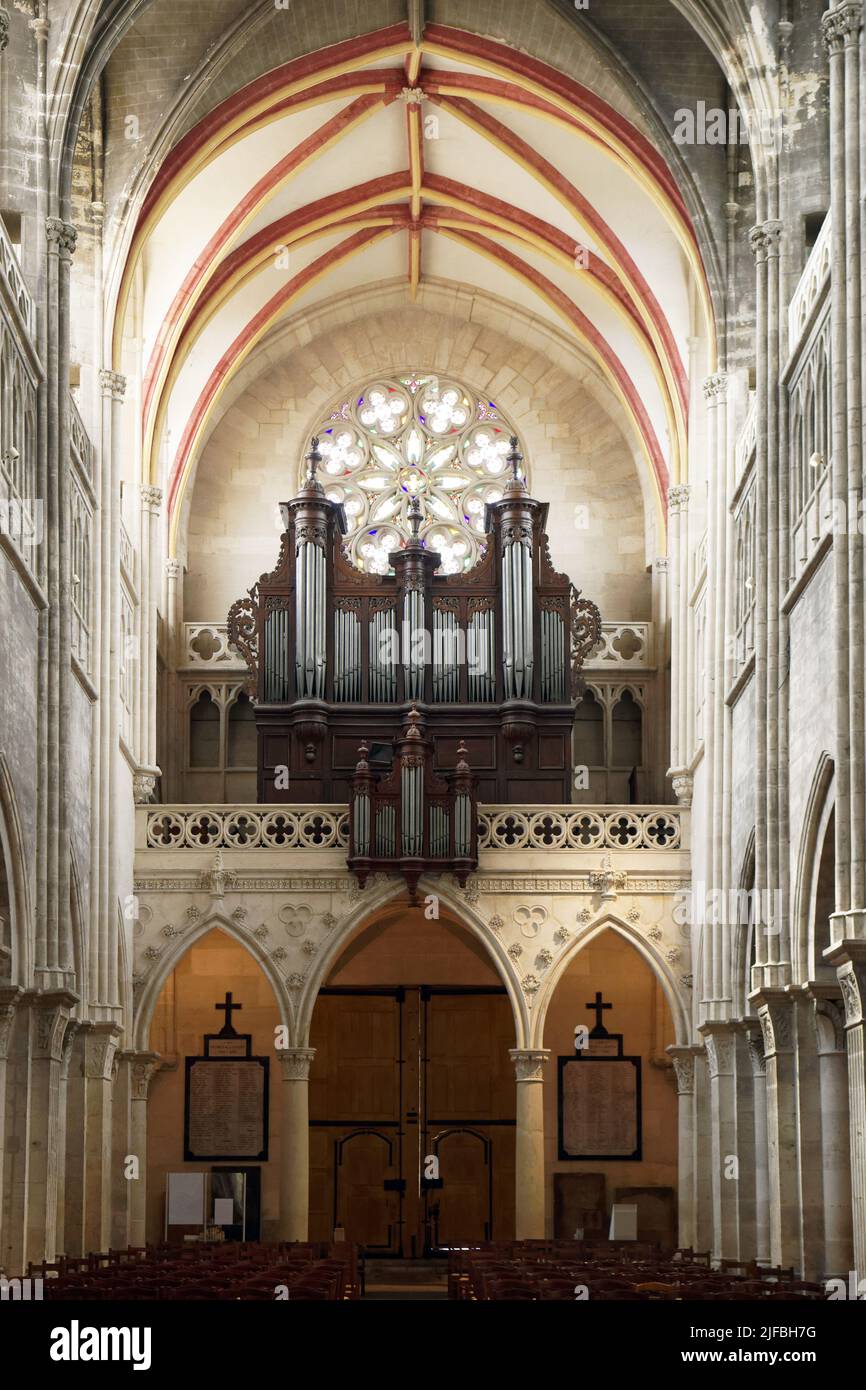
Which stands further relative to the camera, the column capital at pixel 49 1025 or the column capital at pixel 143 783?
the column capital at pixel 143 783

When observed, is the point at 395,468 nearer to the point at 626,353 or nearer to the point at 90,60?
the point at 626,353

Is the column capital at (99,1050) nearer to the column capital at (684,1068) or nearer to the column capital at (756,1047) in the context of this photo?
the column capital at (684,1068)

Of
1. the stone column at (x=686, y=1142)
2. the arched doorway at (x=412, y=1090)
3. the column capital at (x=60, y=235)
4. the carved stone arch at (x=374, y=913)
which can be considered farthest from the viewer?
the arched doorway at (x=412, y=1090)

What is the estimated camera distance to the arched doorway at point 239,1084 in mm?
34594

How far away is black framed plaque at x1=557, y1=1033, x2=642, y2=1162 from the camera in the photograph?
35.1 meters

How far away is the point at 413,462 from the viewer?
39781mm

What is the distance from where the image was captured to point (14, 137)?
2394 cm

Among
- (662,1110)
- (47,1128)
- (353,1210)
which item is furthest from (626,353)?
(47,1128)

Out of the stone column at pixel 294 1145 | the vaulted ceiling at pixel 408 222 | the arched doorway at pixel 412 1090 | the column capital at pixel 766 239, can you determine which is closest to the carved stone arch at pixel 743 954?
the stone column at pixel 294 1145

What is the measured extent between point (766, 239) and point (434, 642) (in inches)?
459

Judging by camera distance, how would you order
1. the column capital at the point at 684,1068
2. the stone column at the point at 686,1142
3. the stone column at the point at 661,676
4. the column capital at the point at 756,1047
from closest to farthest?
the column capital at the point at 756,1047, the stone column at the point at 686,1142, the column capital at the point at 684,1068, the stone column at the point at 661,676

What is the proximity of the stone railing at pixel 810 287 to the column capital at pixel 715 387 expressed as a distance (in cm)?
507
